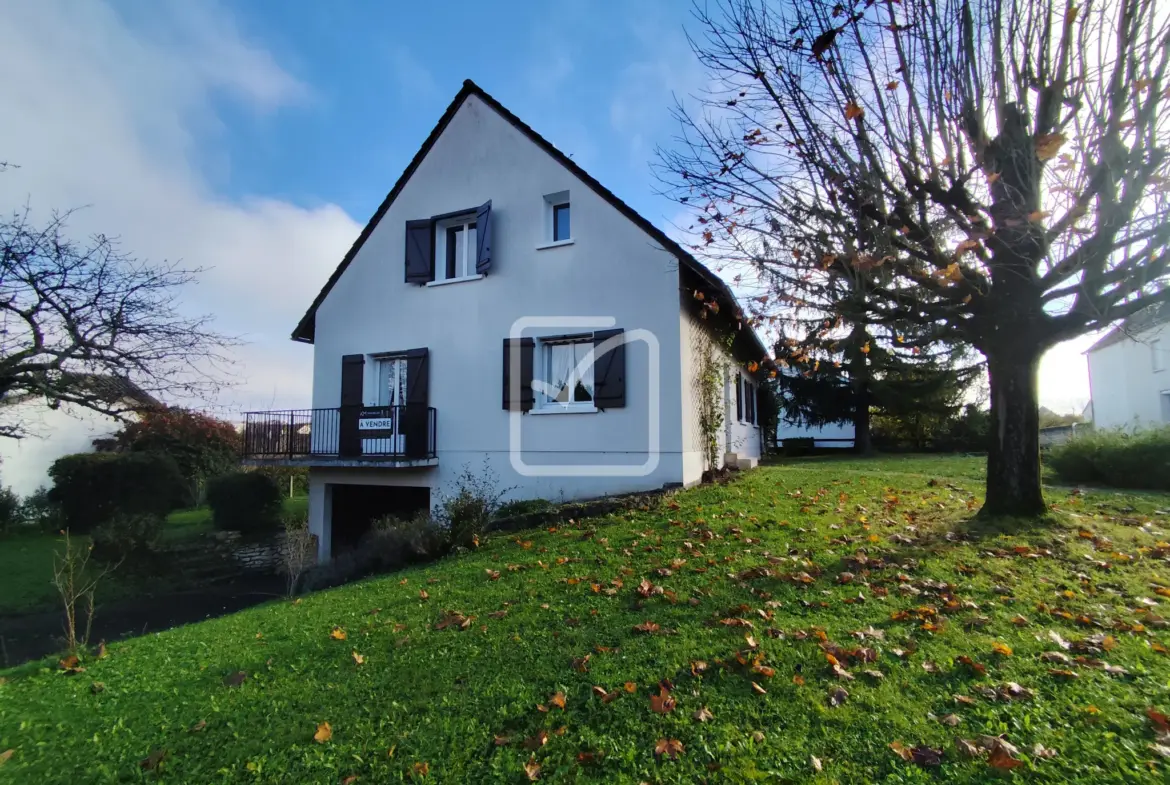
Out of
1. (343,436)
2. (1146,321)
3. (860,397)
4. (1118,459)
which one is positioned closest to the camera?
(1146,321)

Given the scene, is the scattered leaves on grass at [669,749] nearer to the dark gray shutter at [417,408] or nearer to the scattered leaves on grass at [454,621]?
the scattered leaves on grass at [454,621]

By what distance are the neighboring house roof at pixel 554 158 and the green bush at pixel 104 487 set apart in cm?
590

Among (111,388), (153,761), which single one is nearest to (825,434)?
(111,388)

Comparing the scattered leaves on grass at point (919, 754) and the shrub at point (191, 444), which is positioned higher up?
the shrub at point (191, 444)

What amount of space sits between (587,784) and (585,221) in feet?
31.6

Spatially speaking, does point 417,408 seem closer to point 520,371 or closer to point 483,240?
point 520,371

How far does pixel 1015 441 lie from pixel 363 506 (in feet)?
41.1

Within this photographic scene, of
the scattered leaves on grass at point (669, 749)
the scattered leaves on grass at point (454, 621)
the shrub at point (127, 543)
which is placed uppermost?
the scattered leaves on grass at point (669, 749)

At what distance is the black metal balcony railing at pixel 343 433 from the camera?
39.0 ft

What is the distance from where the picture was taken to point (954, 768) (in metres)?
2.57

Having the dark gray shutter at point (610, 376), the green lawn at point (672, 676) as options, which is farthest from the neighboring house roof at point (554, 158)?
the green lawn at point (672, 676)

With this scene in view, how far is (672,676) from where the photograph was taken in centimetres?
344

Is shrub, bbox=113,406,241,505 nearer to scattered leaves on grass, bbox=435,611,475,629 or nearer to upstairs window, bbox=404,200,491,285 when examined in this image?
upstairs window, bbox=404,200,491,285

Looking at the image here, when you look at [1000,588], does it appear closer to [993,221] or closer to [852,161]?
[993,221]
